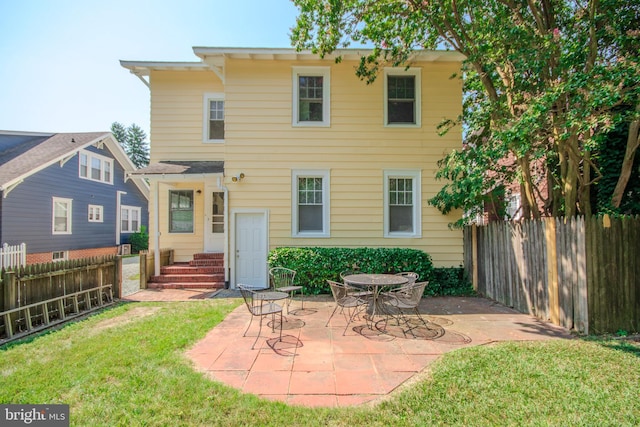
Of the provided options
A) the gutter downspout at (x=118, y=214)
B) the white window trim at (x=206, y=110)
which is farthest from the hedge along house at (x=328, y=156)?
the gutter downspout at (x=118, y=214)

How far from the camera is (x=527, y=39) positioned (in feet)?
19.0

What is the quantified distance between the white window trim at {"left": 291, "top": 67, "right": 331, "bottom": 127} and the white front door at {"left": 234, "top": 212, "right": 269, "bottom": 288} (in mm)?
3020

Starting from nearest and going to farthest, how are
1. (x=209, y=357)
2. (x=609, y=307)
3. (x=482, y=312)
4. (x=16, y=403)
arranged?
1. (x=16, y=403)
2. (x=209, y=357)
3. (x=609, y=307)
4. (x=482, y=312)

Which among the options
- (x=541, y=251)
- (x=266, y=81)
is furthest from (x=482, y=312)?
(x=266, y=81)

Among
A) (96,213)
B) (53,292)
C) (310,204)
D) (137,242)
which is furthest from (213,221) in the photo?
(137,242)

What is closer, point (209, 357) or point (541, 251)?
point (209, 357)

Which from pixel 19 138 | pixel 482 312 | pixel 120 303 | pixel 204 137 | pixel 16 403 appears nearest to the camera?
pixel 16 403

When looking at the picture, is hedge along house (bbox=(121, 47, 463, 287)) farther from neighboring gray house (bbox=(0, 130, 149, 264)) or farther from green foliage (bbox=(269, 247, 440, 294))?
neighboring gray house (bbox=(0, 130, 149, 264))

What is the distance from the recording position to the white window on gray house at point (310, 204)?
8.91 meters

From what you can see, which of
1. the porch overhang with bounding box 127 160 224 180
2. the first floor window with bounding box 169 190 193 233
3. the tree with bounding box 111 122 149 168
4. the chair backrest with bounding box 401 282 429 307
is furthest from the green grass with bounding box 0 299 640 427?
the tree with bounding box 111 122 149 168

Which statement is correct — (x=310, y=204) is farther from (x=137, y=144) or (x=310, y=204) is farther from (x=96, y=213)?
(x=137, y=144)

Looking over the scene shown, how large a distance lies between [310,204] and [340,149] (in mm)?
1835

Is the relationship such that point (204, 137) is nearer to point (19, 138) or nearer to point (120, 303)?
point (120, 303)

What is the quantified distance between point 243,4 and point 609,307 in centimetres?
1036
